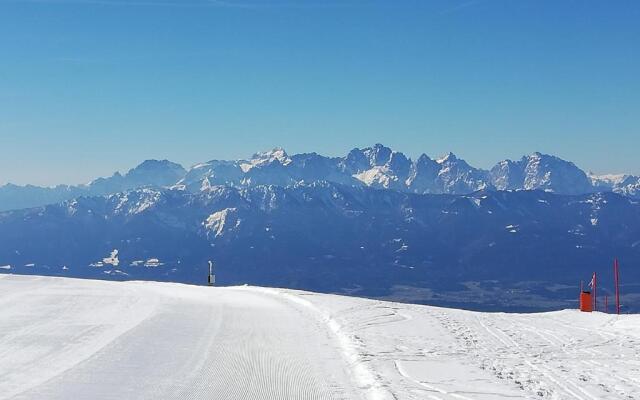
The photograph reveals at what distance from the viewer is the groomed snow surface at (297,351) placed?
13180mm

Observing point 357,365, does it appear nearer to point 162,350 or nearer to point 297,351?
point 297,351

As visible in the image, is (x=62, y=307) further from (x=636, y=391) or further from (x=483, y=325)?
(x=636, y=391)

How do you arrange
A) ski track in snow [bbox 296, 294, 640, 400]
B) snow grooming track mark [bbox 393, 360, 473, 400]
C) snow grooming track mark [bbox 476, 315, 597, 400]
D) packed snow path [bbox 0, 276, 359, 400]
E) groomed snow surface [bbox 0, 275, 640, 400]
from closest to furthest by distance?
snow grooming track mark [bbox 393, 360, 473, 400] → packed snow path [bbox 0, 276, 359, 400] → groomed snow surface [bbox 0, 275, 640, 400] → snow grooming track mark [bbox 476, 315, 597, 400] → ski track in snow [bbox 296, 294, 640, 400]

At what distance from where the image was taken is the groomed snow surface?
13180 millimetres

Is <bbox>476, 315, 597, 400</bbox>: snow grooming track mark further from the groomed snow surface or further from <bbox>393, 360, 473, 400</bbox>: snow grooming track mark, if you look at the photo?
<bbox>393, 360, 473, 400</bbox>: snow grooming track mark

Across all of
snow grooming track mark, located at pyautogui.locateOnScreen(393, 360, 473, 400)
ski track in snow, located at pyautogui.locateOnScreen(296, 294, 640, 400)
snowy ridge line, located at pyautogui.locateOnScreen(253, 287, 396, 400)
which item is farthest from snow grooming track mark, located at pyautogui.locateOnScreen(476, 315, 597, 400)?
snowy ridge line, located at pyautogui.locateOnScreen(253, 287, 396, 400)

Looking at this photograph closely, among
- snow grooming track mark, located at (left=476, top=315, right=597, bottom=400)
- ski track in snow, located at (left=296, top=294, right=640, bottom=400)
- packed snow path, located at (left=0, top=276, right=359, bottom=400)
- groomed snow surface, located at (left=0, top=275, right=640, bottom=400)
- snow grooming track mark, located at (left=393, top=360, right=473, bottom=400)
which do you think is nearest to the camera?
snow grooming track mark, located at (left=393, top=360, right=473, bottom=400)

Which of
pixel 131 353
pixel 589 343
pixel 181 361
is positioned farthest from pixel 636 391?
pixel 131 353

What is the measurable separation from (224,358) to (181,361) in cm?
107

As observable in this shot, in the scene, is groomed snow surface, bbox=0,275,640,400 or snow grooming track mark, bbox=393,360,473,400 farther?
groomed snow surface, bbox=0,275,640,400

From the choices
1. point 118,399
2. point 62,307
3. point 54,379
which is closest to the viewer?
point 118,399

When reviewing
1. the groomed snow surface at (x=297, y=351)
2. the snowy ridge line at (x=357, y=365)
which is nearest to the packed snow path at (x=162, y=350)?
the groomed snow surface at (x=297, y=351)

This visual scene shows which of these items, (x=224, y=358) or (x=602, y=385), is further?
(x=224, y=358)

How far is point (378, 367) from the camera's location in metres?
15.1
